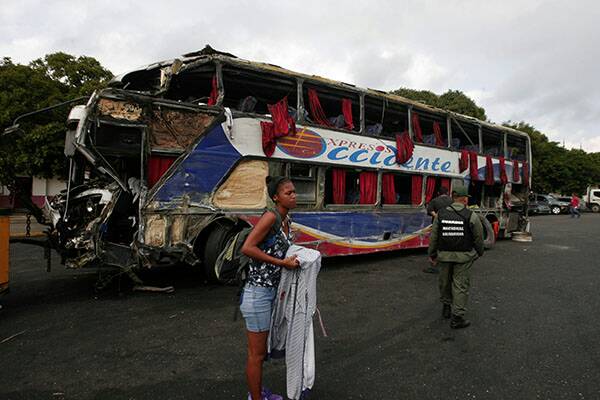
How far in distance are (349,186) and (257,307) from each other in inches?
226

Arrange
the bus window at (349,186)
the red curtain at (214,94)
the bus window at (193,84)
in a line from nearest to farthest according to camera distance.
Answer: the red curtain at (214,94) < the bus window at (193,84) < the bus window at (349,186)

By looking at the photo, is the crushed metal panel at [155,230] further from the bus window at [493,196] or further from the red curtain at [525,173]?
the red curtain at [525,173]

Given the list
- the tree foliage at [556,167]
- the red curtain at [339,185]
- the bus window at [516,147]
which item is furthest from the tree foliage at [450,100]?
the red curtain at [339,185]

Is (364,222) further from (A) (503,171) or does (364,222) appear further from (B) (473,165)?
(A) (503,171)

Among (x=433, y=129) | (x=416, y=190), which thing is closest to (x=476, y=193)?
(x=433, y=129)

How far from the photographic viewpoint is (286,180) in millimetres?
2547

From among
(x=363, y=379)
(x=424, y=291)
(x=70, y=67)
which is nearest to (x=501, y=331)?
(x=424, y=291)

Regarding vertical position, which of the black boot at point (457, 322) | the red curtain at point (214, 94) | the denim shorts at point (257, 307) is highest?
the red curtain at point (214, 94)

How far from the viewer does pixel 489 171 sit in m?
11.2

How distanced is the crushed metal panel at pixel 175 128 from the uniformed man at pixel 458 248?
375cm

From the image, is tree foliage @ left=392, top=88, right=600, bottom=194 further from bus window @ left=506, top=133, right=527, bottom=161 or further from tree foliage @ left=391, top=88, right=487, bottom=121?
bus window @ left=506, top=133, right=527, bottom=161

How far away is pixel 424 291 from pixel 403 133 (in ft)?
13.7

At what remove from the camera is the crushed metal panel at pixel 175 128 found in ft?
17.9

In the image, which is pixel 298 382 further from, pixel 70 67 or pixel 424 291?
pixel 70 67
